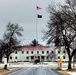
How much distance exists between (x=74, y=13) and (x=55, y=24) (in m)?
4.53

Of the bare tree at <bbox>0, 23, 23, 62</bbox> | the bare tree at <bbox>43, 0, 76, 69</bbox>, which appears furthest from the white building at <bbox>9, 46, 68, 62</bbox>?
the bare tree at <bbox>43, 0, 76, 69</bbox>

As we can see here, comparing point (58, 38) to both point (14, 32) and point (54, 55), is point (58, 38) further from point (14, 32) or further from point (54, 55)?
point (54, 55)

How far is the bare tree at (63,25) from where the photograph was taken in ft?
206

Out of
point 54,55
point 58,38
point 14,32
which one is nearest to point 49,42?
point 58,38

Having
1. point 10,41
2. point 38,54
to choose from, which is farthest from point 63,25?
point 38,54

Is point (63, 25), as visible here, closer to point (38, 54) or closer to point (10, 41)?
point (10, 41)

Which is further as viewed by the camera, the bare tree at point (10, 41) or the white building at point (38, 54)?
the white building at point (38, 54)

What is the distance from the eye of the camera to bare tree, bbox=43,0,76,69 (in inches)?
2477

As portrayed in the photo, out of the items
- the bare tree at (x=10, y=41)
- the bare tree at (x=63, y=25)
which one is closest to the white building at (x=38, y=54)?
the bare tree at (x=10, y=41)

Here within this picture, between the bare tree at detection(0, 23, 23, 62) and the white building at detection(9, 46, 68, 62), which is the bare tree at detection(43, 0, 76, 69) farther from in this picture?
the white building at detection(9, 46, 68, 62)

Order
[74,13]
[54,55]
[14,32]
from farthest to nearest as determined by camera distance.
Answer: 1. [54,55]
2. [14,32]
3. [74,13]

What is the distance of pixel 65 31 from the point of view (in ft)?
215

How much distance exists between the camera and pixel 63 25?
64.9 meters

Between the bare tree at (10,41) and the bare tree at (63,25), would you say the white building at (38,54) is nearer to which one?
the bare tree at (10,41)
